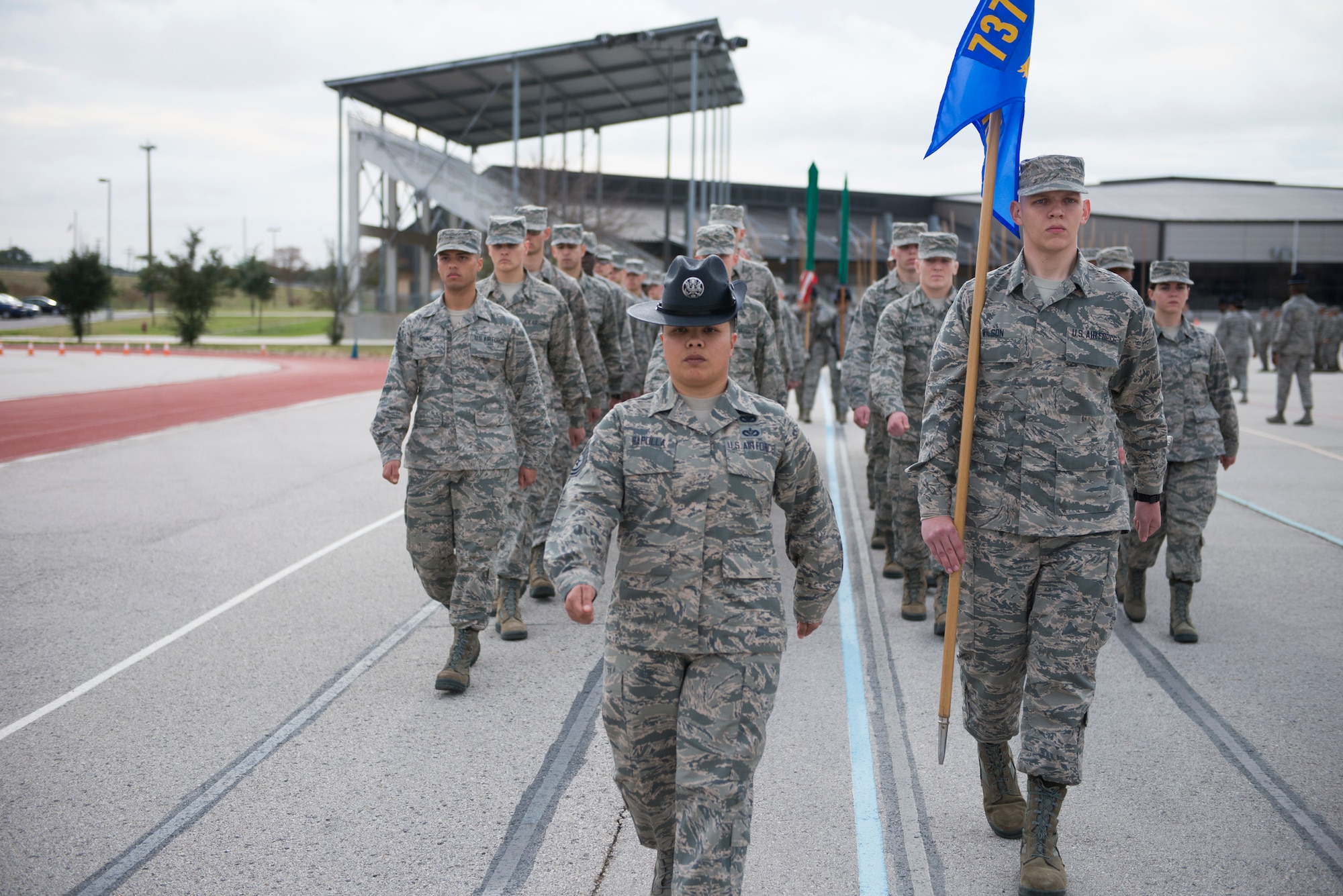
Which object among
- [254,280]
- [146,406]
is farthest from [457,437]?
[254,280]

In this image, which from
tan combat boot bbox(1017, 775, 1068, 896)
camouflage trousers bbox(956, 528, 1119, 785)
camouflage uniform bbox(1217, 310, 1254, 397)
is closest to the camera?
tan combat boot bbox(1017, 775, 1068, 896)

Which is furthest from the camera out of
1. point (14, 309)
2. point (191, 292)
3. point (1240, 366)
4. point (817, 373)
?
point (14, 309)

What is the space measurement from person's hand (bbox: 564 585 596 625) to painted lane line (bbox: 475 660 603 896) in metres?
1.23

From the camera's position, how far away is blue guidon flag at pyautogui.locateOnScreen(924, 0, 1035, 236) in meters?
4.12

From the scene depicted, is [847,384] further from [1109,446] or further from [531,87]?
[531,87]

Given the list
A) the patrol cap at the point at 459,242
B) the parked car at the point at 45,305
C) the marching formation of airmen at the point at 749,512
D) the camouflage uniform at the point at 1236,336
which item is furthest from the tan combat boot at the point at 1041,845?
the parked car at the point at 45,305

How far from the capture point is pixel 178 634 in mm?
6309

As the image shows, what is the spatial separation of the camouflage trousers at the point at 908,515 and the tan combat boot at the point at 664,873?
12.5ft

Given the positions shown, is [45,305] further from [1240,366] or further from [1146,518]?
[1146,518]

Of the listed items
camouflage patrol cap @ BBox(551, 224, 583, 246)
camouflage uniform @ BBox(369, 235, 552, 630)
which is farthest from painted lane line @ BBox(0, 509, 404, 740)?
camouflage patrol cap @ BBox(551, 224, 583, 246)

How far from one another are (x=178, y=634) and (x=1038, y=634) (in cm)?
496

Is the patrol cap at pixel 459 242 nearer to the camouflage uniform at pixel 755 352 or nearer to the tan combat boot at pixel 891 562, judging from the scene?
the camouflage uniform at pixel 755 352

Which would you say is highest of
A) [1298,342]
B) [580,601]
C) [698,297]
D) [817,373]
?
[1298,342]

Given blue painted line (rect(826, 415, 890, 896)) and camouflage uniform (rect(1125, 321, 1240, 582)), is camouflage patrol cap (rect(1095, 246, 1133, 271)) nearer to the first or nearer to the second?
camouflage uniform (rect(1125, 321, 1240, 582))
